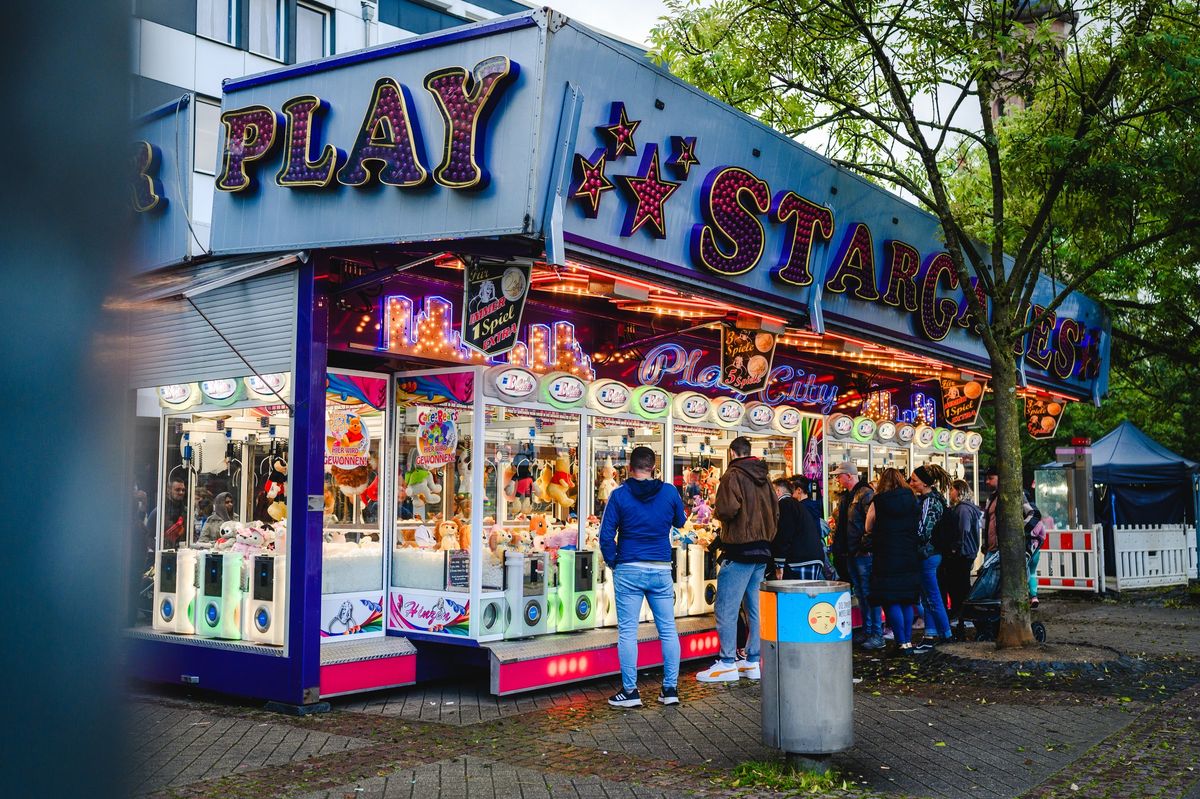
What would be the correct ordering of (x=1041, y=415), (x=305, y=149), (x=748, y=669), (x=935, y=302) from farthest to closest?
(x=1041, y=415)
(x=935, y=302)
(x=748, y=669)
(x=305, y=149)

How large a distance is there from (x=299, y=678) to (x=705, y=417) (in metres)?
6.04

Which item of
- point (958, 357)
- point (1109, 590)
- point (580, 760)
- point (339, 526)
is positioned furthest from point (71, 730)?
point (1109, 590)

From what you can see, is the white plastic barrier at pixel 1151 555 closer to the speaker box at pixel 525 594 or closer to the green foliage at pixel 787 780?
the speaker box at pixel 525 594

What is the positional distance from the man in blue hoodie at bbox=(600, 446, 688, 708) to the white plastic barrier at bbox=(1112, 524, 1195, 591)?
47.7ft

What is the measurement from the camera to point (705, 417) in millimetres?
13219

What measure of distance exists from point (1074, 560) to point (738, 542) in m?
12.6

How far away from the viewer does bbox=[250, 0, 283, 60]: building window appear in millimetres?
25609

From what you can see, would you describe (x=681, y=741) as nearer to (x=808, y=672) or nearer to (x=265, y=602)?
(x=808, y=672)

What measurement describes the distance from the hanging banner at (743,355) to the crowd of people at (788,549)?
1.52 meters

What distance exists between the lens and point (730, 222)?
10617mm

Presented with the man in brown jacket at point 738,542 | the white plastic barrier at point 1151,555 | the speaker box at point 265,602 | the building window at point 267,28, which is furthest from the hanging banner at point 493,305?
the building window at point 267,28

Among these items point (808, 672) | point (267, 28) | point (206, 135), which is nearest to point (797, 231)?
point (808, 672)

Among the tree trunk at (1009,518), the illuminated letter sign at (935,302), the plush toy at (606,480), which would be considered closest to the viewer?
the tree trunk at (1009,518)

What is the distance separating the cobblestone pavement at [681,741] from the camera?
21.6ft
